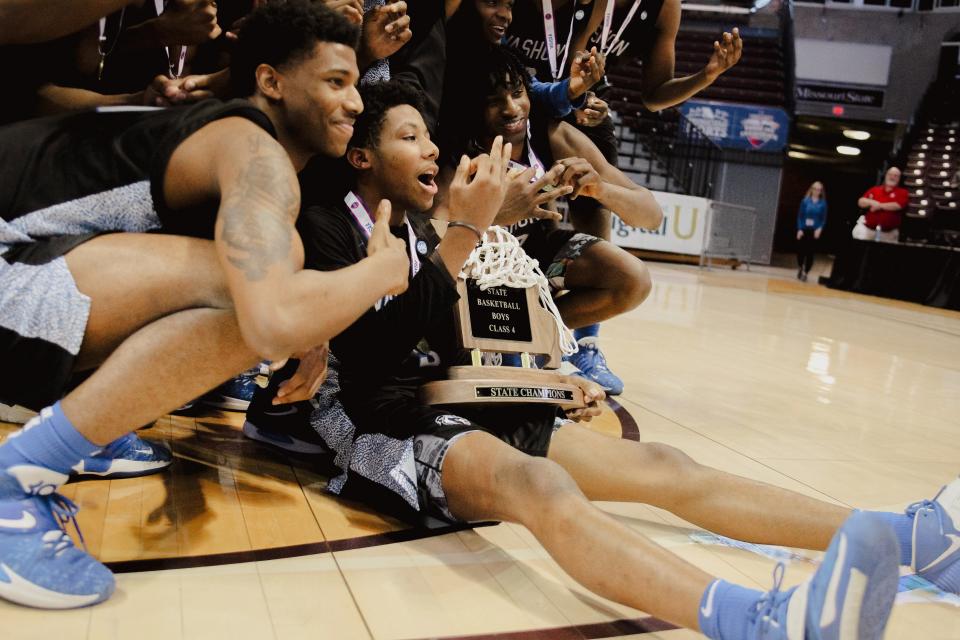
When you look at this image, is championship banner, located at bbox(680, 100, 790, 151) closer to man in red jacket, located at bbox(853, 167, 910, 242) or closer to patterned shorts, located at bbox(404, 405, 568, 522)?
man in red jacket, located at bbox(853, 167, 910, 242)

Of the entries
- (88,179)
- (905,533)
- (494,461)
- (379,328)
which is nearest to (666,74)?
(379,328)

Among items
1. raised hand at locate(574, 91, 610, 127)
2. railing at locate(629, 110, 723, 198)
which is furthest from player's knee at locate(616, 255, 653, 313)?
railing at locate(629, 110, 723, 198)

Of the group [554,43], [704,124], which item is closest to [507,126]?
[554,43]

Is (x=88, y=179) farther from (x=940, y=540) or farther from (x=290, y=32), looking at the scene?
(x=940, y=540)

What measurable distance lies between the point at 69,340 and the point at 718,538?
165 centimetres

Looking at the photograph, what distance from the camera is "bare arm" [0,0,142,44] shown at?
1.89m

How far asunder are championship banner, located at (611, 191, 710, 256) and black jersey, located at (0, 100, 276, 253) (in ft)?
42.1

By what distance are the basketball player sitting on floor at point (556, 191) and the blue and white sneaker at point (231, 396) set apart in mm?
1143

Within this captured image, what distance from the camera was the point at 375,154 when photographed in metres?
2.41

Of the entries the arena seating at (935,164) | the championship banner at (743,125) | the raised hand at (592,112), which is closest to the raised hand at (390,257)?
the raised hand at (592,112)

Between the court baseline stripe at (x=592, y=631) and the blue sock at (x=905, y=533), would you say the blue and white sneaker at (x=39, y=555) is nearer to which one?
the court baseline stripe at (x=592, y=631)

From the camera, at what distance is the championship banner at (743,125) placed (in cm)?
1897

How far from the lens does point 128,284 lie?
1.74 metres

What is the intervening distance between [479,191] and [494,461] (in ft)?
2.26
